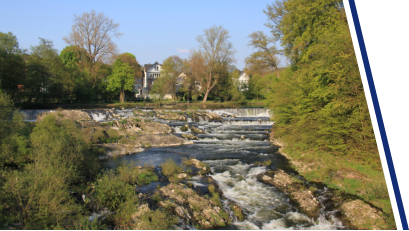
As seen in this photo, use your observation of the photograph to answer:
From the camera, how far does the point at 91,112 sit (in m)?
29.5

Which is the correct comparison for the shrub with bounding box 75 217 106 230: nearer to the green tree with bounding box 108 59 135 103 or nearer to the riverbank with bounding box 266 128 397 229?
the riverbank with bounding box 266 128 397 229

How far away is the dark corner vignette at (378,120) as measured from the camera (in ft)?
5.28

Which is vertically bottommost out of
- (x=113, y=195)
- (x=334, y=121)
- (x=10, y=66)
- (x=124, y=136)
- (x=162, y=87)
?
(x=113, y=195)

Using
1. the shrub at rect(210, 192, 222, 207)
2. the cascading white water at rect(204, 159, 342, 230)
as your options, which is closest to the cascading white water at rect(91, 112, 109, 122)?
the cascading white water at rect(204, 159, 342, 230)

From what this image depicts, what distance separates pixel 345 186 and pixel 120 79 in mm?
44247

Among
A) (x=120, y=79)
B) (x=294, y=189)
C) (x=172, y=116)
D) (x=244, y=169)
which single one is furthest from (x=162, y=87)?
(x=294, y=189)

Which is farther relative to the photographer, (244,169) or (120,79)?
(120,79)

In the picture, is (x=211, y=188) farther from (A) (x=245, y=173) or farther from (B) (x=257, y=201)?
(A) (x=245, y=173)

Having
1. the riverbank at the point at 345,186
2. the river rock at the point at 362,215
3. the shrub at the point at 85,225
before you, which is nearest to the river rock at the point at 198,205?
the shrub at the point at 85,225

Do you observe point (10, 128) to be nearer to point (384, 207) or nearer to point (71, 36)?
point (384, 207)

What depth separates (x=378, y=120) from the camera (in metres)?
1.64

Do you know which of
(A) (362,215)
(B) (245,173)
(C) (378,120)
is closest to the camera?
(C) (378,120)

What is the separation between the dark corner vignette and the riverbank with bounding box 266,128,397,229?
17.4 feet

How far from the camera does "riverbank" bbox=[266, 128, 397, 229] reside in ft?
25.0
